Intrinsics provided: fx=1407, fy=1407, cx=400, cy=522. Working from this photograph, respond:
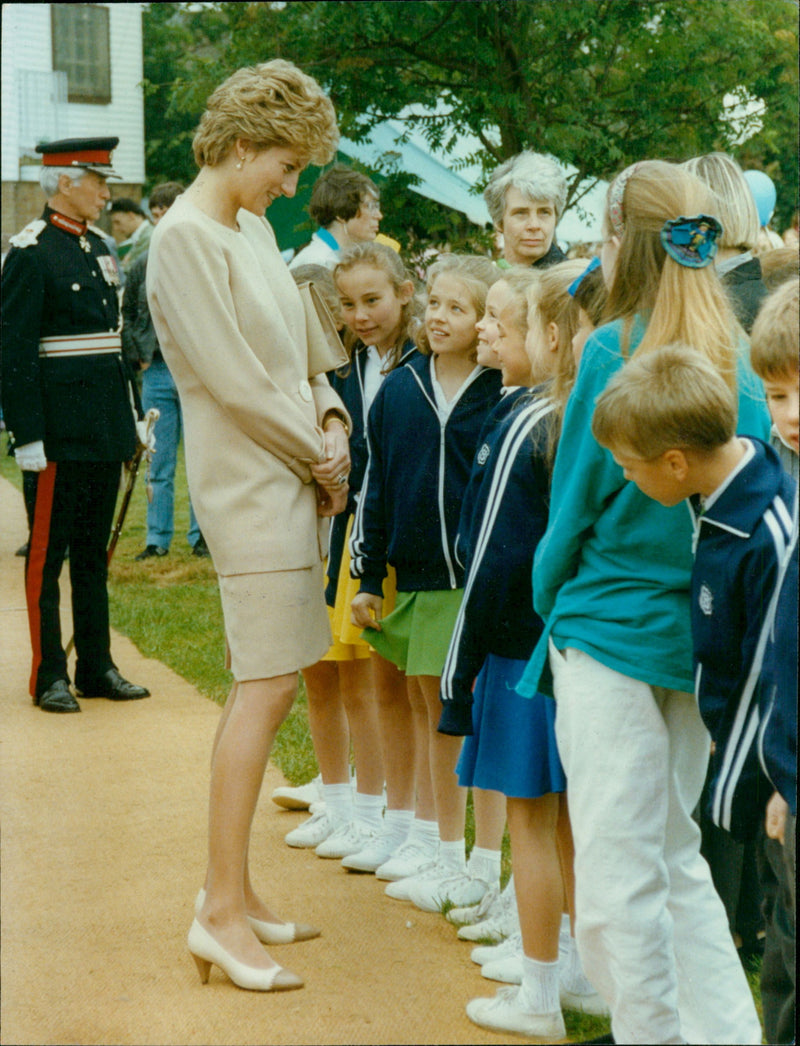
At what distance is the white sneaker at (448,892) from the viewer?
3.74m

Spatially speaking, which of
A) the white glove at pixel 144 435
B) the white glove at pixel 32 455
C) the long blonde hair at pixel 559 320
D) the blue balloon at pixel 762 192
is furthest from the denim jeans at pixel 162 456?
the long blonde hair at pixel 559 320

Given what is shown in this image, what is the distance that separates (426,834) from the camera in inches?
160

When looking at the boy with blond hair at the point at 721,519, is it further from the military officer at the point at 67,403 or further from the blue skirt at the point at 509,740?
the military officer at the point at 67,403

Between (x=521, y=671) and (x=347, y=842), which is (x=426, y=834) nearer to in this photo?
(x=347, y=842)

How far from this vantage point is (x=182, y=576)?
900cm

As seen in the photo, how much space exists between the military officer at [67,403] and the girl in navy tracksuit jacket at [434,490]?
2384mm

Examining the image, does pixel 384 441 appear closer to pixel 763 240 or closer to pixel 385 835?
pixel 385 835

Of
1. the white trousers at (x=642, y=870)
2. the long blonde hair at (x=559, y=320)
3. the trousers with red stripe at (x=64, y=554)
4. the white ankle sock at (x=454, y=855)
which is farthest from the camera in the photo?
the trousers with red stripe at (x=64, y=554)

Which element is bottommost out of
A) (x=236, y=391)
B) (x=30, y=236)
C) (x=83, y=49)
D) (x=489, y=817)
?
(x=489, y=817)

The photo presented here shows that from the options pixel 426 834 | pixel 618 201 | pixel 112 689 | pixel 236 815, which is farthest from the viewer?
pixel 112 689

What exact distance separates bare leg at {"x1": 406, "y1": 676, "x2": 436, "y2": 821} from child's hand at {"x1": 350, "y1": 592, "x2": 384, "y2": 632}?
0.21m

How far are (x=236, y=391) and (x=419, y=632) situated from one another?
93 centimetres

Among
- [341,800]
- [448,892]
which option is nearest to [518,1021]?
[448,892]

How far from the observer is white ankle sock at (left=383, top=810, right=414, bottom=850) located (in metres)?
4.17
